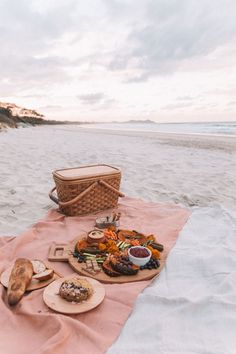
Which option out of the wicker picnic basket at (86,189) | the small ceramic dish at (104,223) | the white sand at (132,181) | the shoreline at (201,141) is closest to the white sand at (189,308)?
the small ceramic dish at (104,223)

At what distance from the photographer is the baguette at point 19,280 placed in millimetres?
1923

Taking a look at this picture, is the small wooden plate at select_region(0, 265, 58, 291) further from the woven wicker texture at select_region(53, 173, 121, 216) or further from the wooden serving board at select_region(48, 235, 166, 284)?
the woven wicker texture at select_region(53, 173, 121, 216)

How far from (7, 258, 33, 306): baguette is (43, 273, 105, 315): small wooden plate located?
163mm

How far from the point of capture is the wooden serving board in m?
A: 2.20

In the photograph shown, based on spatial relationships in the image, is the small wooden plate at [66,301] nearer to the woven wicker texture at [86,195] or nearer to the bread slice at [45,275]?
the bread slice at [45,275]

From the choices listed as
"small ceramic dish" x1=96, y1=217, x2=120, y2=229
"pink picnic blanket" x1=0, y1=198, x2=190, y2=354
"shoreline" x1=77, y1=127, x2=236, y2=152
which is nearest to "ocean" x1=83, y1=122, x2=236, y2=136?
"shoreline" x1=77, y1=127, x2=236, y2=152

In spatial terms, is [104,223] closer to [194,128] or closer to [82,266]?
[82,266]

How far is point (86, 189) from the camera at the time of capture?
360cm

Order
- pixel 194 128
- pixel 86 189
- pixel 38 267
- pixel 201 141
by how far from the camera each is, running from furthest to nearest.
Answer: pixel 194 128, pixel 201 141, pixel 86 189, pixel 38 267

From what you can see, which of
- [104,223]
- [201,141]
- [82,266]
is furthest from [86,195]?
[201,141]

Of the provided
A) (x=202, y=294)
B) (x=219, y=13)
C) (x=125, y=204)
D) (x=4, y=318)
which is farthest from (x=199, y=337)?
(x=219, y=13)

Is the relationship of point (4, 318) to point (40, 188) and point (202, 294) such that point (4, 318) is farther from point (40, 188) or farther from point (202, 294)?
point (40, 188)

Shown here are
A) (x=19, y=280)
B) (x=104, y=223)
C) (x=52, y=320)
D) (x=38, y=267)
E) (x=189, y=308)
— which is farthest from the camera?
(x=104, y=223)

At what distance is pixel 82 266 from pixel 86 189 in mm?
1376
